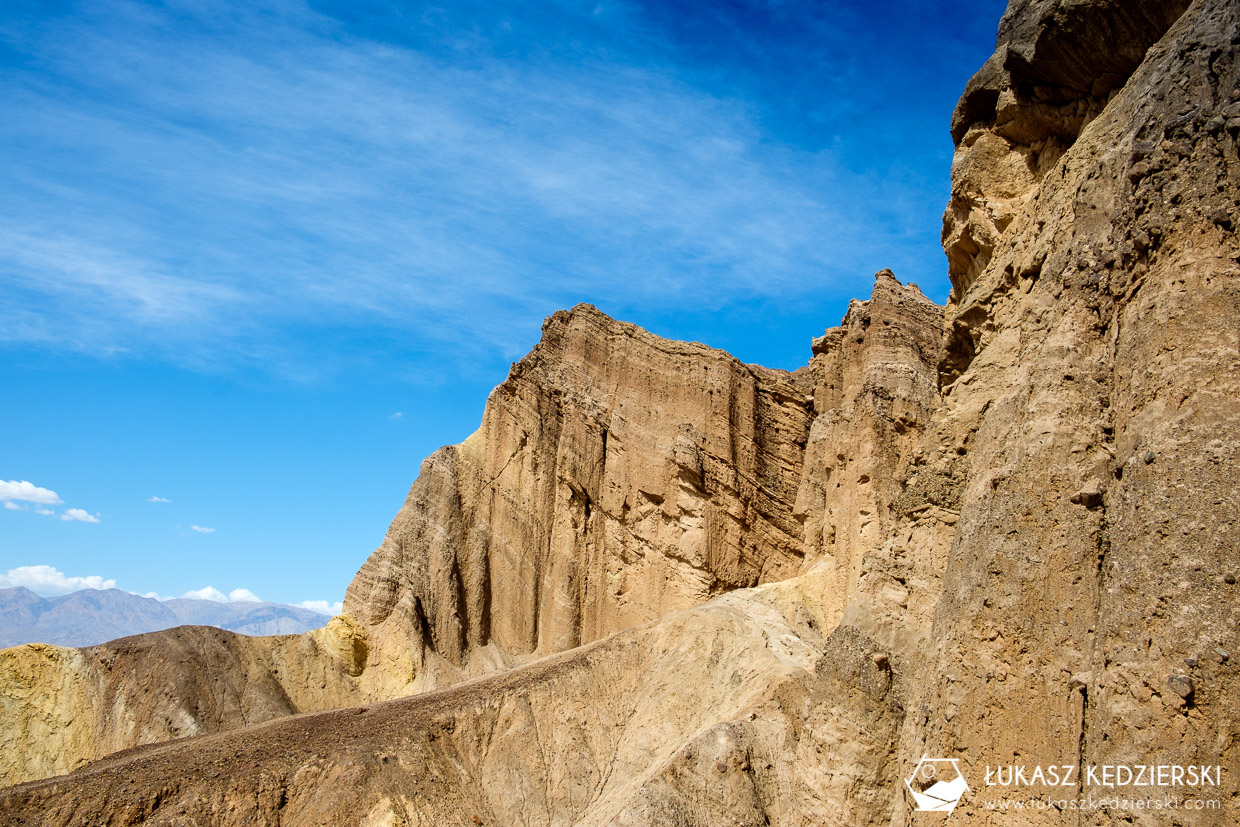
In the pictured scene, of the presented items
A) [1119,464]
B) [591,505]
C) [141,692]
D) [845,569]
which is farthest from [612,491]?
[1119,464]

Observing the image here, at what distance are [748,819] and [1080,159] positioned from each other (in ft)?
48.2

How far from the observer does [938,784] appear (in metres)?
9.84

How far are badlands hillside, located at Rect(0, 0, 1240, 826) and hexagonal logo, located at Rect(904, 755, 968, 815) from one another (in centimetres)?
14

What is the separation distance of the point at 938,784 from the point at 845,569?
1933 centimetres

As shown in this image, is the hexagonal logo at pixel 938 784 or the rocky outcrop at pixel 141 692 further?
the rocky outcrop at pixel 141 692

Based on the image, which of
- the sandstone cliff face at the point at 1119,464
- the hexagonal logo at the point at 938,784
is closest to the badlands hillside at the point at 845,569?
the sandstone cliff face at the point at 1119,464

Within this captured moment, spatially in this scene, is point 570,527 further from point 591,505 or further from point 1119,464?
point 1119,464

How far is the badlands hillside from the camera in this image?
8.82m

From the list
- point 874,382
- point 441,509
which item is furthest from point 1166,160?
point 441,509

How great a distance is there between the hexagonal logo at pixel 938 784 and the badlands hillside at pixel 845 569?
0.44 feet

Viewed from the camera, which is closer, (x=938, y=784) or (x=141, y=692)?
(x=938, y=784)

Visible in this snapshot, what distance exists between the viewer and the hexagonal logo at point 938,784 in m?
9.67

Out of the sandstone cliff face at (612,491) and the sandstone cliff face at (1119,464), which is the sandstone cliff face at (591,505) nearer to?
the sandstone cliff face at (612,491)

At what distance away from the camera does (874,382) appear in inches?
1344
